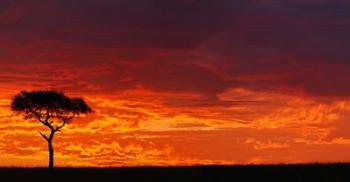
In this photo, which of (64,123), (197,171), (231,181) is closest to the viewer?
(231,181)

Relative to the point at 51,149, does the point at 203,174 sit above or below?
below

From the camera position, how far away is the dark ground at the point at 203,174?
56562 mm

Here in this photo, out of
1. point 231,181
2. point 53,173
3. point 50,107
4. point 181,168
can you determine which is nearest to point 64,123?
point 50,107

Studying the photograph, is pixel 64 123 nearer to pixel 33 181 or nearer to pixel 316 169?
pixel 33 181

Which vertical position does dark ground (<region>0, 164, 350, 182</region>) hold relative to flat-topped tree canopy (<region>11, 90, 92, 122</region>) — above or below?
below

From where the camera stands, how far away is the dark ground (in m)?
56.6

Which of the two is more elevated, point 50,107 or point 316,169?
point 50,107

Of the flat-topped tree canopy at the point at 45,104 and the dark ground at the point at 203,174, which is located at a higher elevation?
the flat-topped tree canopy at the point at 45,104

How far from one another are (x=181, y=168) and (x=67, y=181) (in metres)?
12.5

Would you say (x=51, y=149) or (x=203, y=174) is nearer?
(x=203, y=174)

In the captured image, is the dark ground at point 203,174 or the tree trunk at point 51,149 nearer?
the dark ground at point 203,174

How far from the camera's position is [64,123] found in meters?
81.6

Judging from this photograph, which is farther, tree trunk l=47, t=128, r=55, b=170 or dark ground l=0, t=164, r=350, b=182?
tree trunk l=47, t=128, r=55, b=170

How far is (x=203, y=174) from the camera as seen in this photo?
59.7m
